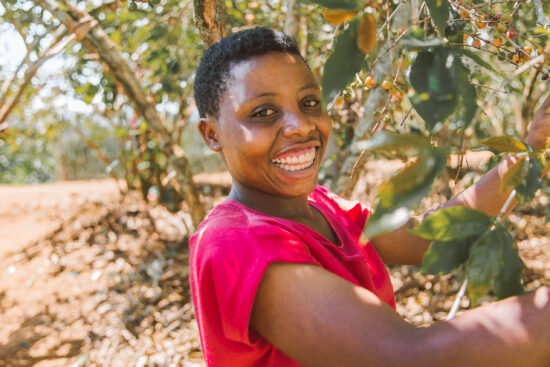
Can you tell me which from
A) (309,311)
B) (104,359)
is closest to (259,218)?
(309,311)

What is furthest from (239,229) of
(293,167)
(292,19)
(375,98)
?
(292,19)

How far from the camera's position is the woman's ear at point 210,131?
1291 millimetres

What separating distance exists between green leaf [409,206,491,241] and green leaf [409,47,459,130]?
5.5 inches

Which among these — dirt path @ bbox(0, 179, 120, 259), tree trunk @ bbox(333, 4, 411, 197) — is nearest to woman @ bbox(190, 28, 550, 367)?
tree trunk @ bbox(333, 4, 411, 197)

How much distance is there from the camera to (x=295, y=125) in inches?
44.3

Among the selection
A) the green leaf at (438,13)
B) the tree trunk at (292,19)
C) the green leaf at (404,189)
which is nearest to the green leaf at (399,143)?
the green leaf at (404,189)

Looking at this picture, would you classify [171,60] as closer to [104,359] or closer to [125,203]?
[125,203]

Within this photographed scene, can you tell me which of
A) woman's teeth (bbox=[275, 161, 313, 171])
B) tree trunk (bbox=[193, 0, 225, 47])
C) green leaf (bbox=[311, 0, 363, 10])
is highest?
tree trunk (bbox=[193, 0, 225, 47])

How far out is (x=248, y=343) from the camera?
0.95 meters

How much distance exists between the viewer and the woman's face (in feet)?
3.71

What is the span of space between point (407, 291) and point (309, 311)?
9.89 ft

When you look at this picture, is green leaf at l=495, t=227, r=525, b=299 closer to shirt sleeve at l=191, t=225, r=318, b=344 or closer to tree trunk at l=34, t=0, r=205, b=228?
shirt sleeve at l=191, t=225, r=318, b=344

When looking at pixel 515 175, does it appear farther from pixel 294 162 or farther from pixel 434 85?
pixel 294 162

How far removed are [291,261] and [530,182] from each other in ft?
1.51
